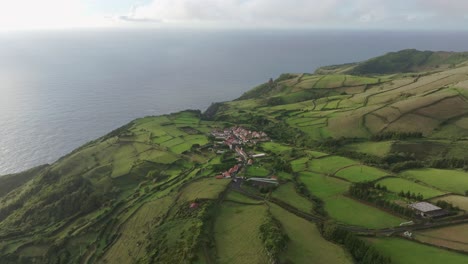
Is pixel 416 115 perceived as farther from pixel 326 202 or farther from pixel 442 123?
pixel 326 202

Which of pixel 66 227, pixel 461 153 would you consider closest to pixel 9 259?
pixel 66 227

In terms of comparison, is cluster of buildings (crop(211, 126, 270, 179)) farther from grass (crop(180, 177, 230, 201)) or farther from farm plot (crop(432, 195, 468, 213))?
farm plot (crop(432, 195, 468, 213))

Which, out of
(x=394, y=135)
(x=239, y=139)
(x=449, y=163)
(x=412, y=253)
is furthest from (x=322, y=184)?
(x=394, y=135)

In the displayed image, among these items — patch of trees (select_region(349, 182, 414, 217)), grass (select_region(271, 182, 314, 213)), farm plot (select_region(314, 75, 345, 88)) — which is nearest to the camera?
patch of trees (select_region(349, 182, 414, 217))

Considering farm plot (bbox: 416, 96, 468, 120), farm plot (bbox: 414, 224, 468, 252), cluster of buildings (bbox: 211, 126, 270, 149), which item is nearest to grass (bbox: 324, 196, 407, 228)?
farm plot (bbox: 414, 224, 468, 252)

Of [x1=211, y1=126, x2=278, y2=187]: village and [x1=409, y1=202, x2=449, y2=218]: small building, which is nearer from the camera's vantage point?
[x1=409, y1=202, x2=449, y2=218]: small building

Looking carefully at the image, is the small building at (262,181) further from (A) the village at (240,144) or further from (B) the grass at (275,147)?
(B) the grass at (275,147)
